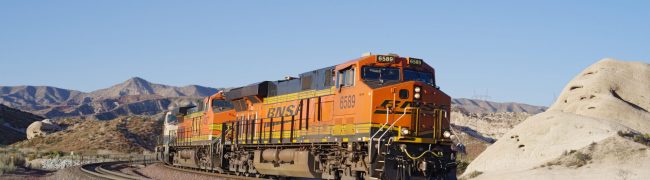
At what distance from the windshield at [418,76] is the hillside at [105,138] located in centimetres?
5483

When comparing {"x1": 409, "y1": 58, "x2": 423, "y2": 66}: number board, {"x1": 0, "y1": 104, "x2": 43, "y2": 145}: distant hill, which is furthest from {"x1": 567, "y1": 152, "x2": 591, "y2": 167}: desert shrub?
{"x1": 0, "y1": 104, "x2": 43, "y2": 145}: distant hill

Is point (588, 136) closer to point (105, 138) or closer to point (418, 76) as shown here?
point (418, 76)

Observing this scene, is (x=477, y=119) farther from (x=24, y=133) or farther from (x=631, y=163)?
(x=631, y=163)

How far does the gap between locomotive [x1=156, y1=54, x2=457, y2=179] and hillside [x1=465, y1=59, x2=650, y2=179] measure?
9667 mm

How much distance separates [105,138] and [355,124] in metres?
63.1

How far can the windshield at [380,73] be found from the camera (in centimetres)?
1788

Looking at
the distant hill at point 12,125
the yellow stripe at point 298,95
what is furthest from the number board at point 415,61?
the distant hill at point 12,125

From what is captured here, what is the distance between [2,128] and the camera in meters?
95.3

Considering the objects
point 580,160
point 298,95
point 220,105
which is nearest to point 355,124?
point 298,95

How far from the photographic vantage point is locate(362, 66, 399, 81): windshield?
1788 cm

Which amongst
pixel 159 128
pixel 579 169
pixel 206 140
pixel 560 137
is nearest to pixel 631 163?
pixel 579 169

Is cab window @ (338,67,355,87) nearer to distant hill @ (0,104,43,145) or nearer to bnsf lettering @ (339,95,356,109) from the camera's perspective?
bnsf lettering @ (339,95,356,109)

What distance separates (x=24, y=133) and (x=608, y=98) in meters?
83.4

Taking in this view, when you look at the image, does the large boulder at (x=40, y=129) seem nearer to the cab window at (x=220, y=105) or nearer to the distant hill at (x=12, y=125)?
the distant hill at (x=12, y=125)
